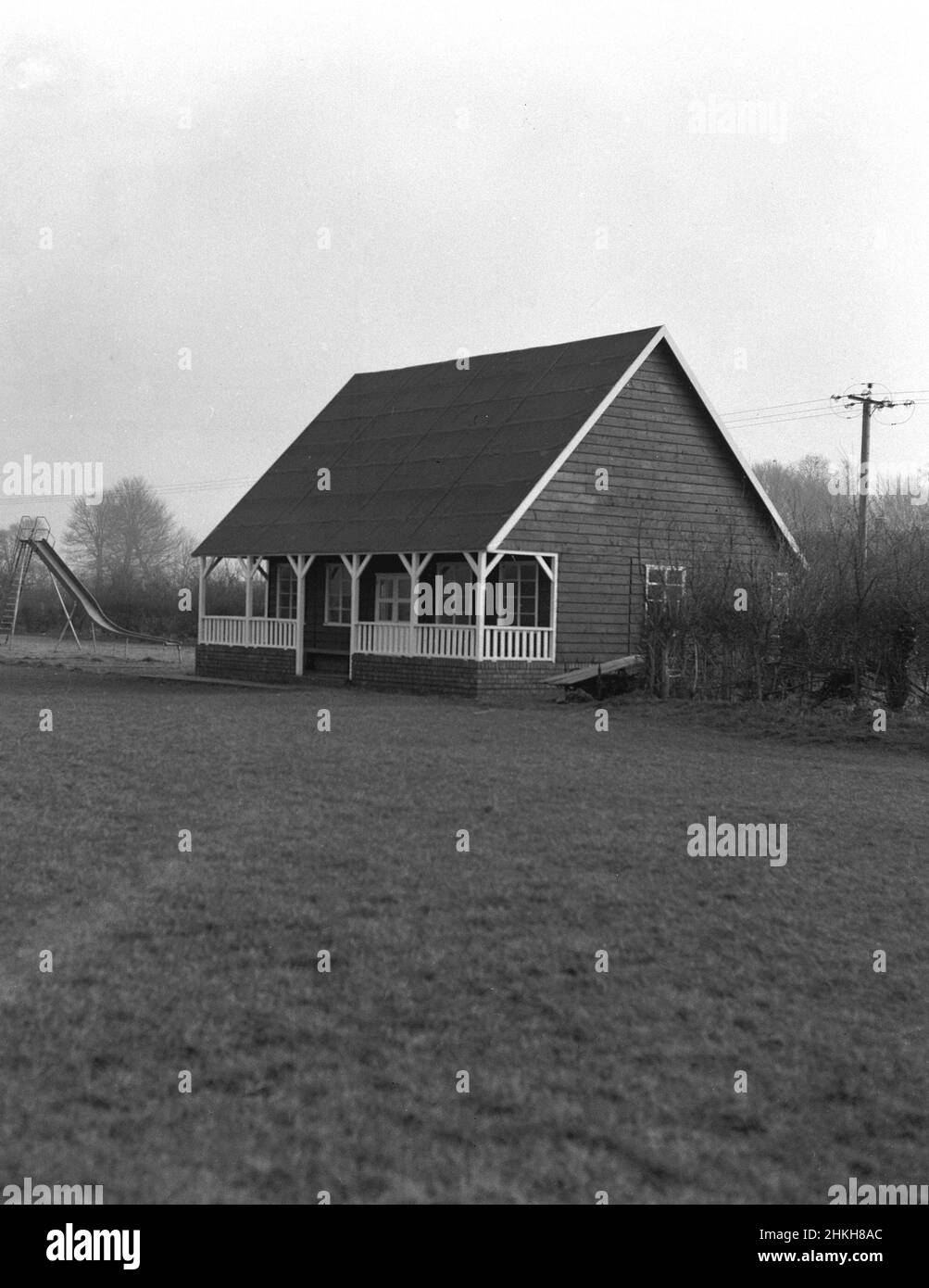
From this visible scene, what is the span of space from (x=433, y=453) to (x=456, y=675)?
→ 22.9 feet

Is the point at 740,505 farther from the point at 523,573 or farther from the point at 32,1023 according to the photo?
the point at 32,1023

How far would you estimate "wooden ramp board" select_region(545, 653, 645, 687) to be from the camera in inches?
1063

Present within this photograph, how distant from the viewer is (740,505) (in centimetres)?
3162

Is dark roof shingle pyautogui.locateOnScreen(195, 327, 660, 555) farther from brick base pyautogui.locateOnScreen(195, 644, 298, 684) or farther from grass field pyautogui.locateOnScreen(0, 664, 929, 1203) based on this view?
grass field pyautogui.locateOnScreen(0, 664, 929, 1203)

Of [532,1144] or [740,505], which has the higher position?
[740,505]

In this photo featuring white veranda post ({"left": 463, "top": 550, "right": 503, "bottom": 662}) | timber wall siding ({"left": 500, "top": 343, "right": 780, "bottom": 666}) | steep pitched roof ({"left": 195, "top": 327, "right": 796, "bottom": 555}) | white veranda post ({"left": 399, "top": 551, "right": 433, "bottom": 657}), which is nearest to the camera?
white veranda post ({"left": 463, "top": 550, "right": 503, "bottom": 662})

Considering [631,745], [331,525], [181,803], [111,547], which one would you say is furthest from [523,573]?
[111,547]

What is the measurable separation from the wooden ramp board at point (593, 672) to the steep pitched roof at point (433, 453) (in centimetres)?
301

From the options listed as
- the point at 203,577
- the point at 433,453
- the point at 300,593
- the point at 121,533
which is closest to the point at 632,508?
the point at 433,453

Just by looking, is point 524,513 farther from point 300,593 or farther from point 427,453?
point 300,593

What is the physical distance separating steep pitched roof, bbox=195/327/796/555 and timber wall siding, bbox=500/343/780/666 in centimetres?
46

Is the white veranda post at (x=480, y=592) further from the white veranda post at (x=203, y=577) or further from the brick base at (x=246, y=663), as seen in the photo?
the white veranda post at (x=203, y=577)

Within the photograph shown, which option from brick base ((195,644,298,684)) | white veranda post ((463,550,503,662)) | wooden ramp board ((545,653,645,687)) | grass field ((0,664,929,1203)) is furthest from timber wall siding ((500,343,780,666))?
grass field ((0,664,929,1203))

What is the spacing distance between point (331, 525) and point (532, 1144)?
2726 cm
